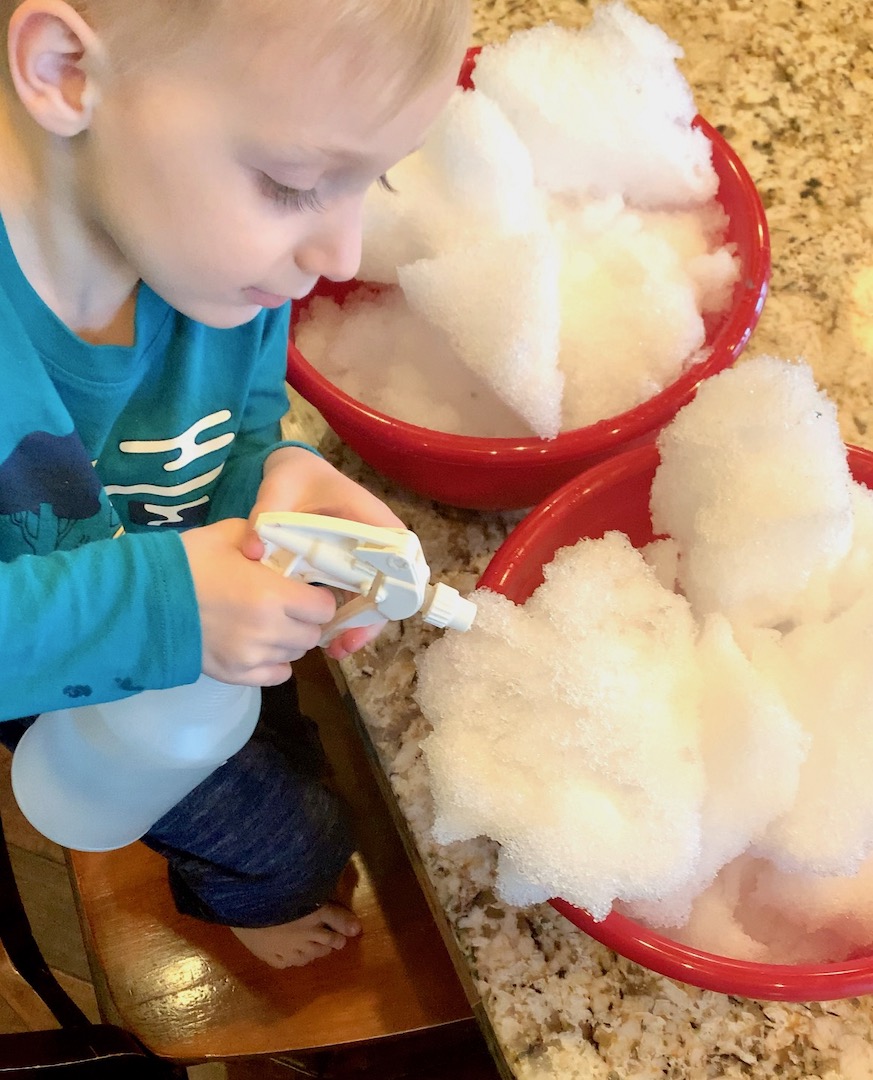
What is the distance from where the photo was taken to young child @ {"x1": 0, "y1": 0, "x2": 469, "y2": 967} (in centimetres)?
40

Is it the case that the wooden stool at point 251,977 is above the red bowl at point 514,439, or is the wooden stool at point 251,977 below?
below

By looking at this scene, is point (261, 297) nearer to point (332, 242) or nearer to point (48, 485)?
point (332, 242)

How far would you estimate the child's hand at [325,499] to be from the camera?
551mm

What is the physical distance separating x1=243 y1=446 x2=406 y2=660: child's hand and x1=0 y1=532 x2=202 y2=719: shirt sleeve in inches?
3.3

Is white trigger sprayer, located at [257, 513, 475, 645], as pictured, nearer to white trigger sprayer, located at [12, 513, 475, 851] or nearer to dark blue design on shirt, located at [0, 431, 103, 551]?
white trigger sprayer, located at [12, 513, 475, 851]

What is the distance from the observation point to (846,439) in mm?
744

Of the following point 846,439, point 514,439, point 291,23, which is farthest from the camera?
point 846,439

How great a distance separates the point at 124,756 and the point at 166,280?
11.1 inches

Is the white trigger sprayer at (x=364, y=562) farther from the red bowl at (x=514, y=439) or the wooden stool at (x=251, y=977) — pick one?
the wooden stool at (x=251, y=977)

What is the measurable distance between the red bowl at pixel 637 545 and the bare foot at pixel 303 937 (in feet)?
1.15

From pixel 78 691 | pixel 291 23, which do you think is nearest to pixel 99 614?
pixel 78 691

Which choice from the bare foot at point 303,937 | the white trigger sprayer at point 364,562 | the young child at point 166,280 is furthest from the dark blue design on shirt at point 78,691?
the bare foot at point 303,937

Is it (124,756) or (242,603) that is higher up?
(242,603)

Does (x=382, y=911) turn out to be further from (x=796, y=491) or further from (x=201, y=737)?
(x=796, y=491)
